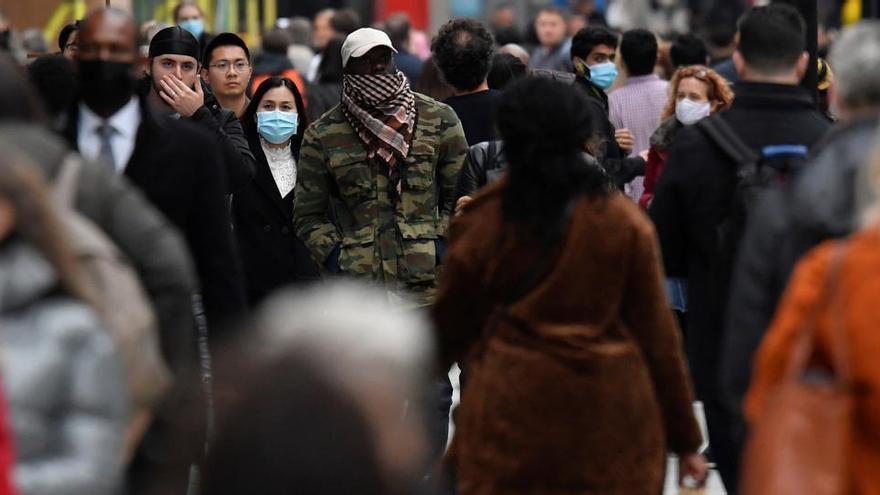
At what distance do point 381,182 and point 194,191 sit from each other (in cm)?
220

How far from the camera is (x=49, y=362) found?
3.84 meters

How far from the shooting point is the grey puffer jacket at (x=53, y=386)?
3.84 m

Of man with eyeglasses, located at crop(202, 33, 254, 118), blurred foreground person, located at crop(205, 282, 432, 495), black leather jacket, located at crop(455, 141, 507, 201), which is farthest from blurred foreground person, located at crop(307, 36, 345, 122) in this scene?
blurred foreground person, located at crop(205, 282, 432, 495)

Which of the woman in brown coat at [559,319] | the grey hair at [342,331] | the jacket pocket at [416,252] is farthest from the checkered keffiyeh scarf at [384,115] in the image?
the grey hair at [342,331]

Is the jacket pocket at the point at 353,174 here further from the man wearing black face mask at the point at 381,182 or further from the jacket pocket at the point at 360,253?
the jacket pocket at the point at 360,253

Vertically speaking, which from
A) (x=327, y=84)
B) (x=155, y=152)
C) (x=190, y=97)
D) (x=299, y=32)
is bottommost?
(x=299, y=32)

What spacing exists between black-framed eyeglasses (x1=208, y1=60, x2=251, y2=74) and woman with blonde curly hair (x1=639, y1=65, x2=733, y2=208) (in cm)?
187

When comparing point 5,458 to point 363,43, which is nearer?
point 5,458

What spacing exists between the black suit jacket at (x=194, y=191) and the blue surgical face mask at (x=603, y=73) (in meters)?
5.43

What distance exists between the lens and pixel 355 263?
7773mm

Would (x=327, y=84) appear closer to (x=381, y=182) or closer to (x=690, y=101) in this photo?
(x=690, y=101)

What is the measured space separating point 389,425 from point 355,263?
15.1 ft

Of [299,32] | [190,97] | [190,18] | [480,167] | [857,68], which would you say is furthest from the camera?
[299,32]

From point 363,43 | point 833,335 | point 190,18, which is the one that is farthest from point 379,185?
point 190,18
